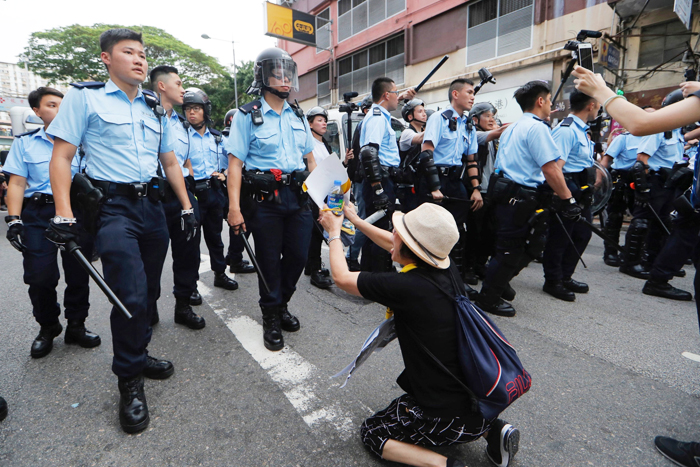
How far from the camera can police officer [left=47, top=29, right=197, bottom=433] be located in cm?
205

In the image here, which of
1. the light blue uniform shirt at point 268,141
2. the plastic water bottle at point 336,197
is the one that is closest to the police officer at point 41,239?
the light blue uniform shirt at point 268,141

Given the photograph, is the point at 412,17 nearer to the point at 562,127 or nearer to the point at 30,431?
the point at 562,127

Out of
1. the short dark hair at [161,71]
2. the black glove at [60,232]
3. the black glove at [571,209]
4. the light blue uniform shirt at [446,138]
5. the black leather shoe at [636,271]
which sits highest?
the short dark hair at [161,71]

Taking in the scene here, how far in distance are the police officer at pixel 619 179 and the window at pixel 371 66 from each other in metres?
12.9

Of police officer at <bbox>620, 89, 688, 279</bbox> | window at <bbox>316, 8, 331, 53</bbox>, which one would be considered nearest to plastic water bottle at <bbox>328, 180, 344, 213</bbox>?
police officer at <bbox>620, 89, 688, 279</bbox>

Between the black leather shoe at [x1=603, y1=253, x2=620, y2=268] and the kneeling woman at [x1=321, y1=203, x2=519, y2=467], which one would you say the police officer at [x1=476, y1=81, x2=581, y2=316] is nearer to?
the kneeling woman at [x1=321, y1=203, x2=519, y2=467]

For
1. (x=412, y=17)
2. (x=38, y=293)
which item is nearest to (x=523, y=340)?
(x=38, y=293)

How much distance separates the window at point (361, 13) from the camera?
59.7 ft

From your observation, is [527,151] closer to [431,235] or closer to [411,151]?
[411,151]

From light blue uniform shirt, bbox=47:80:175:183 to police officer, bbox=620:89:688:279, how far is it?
16.6 feet

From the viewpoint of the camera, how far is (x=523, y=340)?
121 inches

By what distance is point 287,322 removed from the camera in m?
3.21

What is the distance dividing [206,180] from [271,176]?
70.9 inches

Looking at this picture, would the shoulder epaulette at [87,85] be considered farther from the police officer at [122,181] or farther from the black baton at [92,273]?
the black baton at [92,273]
